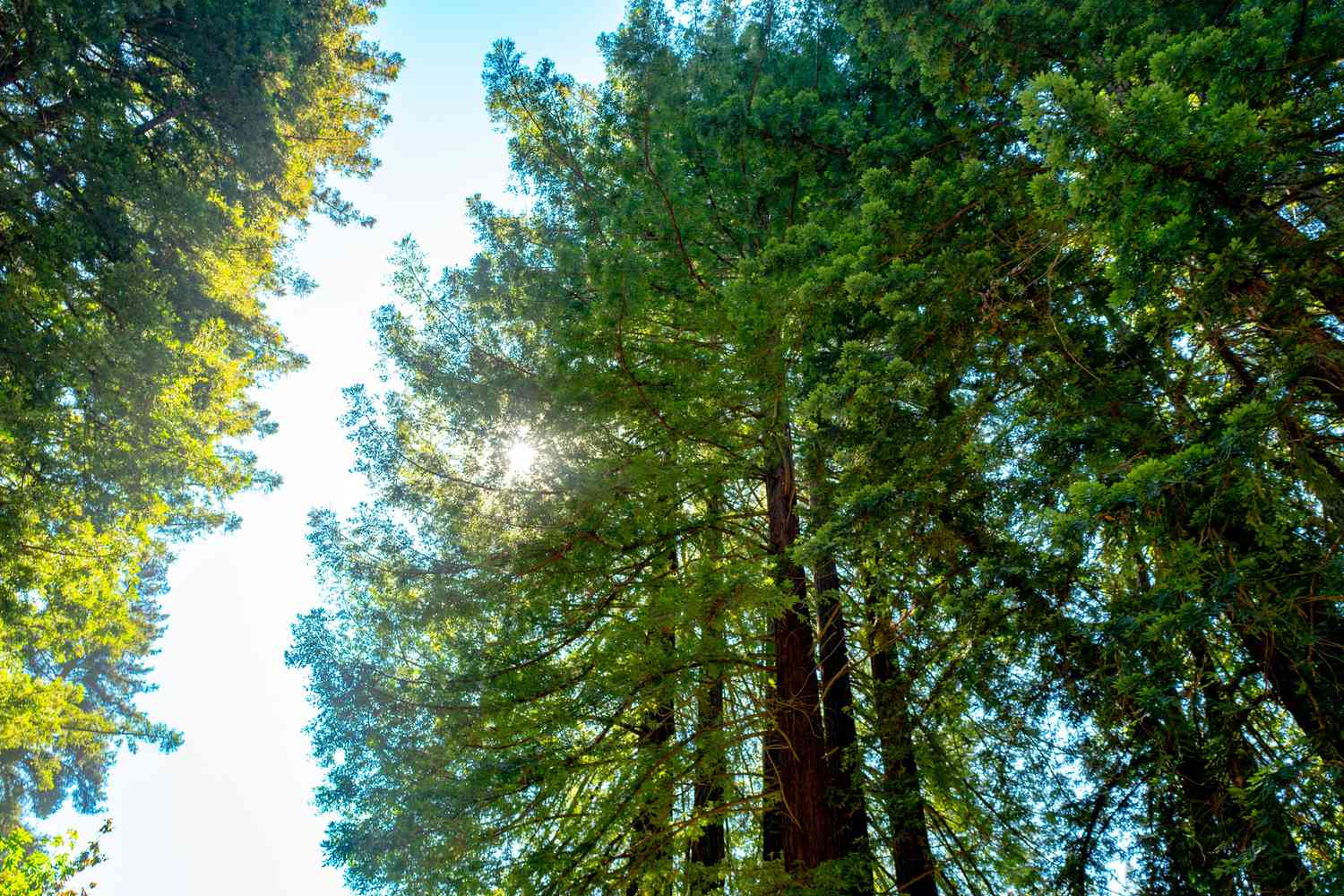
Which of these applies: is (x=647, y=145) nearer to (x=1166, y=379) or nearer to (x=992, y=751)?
(x=1166, y=379)

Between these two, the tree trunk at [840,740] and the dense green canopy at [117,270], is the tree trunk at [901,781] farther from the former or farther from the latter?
the dense green canopy at [117,270]

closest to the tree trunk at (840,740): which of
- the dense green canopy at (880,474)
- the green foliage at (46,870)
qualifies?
the dense green canopy at (880,474)

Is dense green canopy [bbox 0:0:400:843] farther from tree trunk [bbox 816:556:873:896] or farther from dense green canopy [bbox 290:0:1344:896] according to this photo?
tree trunk [bbox 816:556:873:896]

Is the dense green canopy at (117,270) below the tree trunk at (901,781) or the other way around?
the other way around

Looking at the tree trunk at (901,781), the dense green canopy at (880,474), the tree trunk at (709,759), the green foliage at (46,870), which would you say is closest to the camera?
the dense green canopy at (880,474)

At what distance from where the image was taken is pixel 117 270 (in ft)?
22.8

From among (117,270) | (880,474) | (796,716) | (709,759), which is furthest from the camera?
(117,270)

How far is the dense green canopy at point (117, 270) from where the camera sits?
6.64m

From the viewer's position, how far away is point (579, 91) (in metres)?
7.76

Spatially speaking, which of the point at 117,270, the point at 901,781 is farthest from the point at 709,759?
the point at 117,270

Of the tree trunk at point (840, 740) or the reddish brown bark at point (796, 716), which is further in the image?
the reddish brown bark at point (796, 716)

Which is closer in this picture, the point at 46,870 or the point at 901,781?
the point at 901,781

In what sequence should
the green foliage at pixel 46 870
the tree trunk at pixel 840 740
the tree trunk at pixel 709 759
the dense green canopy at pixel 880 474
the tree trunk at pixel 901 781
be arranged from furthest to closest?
1. the green foliage at pixel 46 870
2. the tree trunk at pixel 709 759
3. the tree trunk at pixel 840 740
4. the tree trunk at pixel 901 781
5. the dense green canopy at pixel 880 474

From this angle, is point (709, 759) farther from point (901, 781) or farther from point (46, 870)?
point (46, 870)
